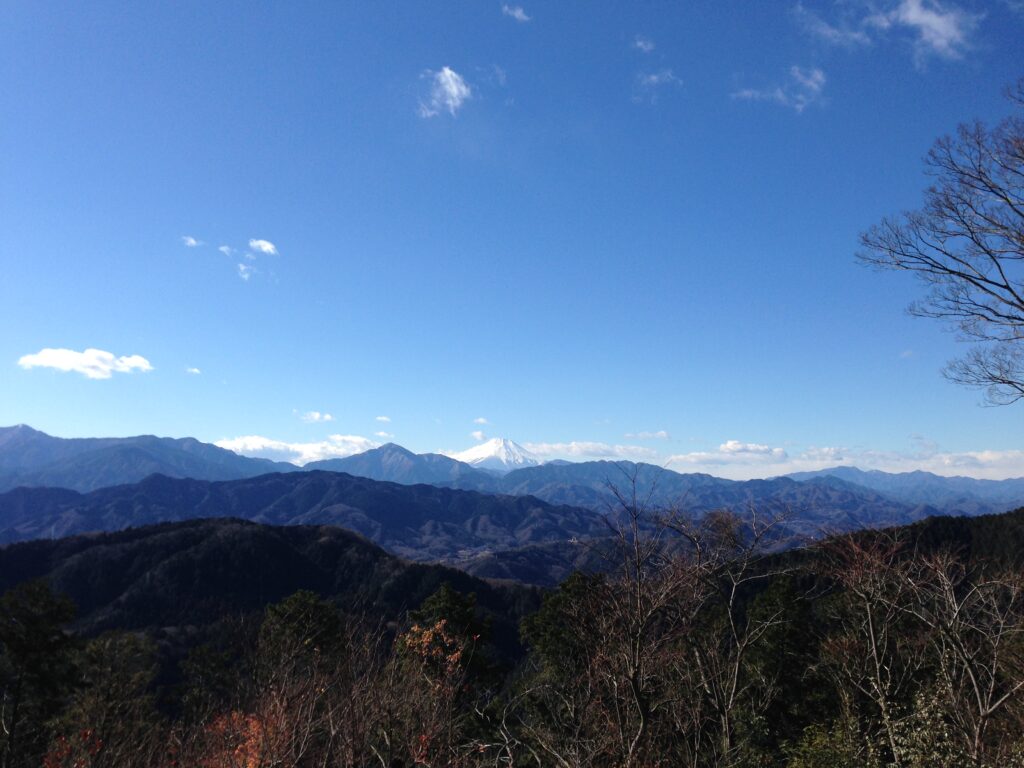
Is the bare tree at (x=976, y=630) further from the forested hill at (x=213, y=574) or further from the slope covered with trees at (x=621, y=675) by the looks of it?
the forested hill at (x=213, y=574)

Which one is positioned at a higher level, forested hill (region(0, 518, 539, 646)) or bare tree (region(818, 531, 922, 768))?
bare tree (region(818, 531, 922, 768))

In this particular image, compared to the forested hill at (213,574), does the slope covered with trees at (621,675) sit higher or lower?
higher

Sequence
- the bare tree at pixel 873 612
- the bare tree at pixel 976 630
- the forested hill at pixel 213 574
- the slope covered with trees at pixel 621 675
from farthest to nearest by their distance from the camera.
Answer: the forested hill at pixel 213 574
the bare tree at pixel 873 612
the slope covered with trees at pixel 621 675
the bare tree at pixel 976 630

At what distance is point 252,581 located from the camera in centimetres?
16862

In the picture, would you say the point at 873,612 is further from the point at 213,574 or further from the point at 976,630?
the point at 213,574

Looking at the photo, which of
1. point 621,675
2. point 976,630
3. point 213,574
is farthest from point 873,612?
point 213,574


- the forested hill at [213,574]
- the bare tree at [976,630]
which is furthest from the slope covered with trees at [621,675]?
the forested hill at [213,574]

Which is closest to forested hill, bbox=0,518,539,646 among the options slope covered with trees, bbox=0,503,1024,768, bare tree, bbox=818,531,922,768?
slope covered with trees, bbox=0,503,1024,768

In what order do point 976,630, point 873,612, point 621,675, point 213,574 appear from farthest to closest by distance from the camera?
point 213,574, point 873,612, point 976,630, point 621,675

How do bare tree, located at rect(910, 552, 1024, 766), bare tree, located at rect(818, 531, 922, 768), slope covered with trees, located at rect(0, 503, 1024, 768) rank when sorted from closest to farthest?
bare tree, located at rect(910, 552, 1024, 766)
slope covered with trees, located at rect(0, 503, 1024, 768)
bare tree, located at rect(818, 531, 922, 768)

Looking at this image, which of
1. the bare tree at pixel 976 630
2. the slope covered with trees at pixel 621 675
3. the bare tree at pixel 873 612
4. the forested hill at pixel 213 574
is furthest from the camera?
the forested hill at pixel 213 574

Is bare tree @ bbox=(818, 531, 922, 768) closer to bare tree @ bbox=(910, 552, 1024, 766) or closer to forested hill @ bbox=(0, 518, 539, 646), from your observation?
bare tree @ bbox=(910, 552, 1024, 766)

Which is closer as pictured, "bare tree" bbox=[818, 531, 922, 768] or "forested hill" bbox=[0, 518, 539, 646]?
"bare tree" bbox=[818, 531, 922, 768]

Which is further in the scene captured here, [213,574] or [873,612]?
[213,574]
